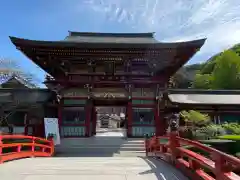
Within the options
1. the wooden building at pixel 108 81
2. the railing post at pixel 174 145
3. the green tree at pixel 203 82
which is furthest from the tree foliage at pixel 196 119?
the green tree at pixel 203 82

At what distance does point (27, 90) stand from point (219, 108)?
15475 mm

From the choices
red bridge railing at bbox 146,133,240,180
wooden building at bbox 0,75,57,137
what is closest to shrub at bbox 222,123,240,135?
red bridge railing at bbox 146,133,240,180

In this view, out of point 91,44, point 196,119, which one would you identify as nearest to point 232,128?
point 196,119

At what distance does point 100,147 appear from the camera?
16.6m

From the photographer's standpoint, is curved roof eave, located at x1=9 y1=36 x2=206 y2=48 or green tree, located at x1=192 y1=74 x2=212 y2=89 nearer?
curved roof eave, located at x1=9 y1=36 x2=206 y2=48

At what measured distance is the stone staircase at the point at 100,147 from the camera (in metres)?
15.8

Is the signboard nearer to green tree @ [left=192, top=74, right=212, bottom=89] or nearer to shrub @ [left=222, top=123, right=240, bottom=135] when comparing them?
shrub @ [left=222, top=123, right=240, bottom=135]

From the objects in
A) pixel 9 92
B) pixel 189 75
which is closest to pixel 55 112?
pixel 9 92

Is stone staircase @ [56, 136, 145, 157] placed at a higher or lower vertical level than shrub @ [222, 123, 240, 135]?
lower

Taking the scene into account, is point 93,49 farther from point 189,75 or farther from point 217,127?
point 189,75

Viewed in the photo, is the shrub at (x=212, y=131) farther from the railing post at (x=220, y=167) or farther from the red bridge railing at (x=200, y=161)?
the railing post at (x=220, y=167)

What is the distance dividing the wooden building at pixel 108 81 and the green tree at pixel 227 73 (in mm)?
28397

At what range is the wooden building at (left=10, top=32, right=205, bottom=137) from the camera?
17.8m

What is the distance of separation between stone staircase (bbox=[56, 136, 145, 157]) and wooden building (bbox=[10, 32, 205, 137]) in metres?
0.84
